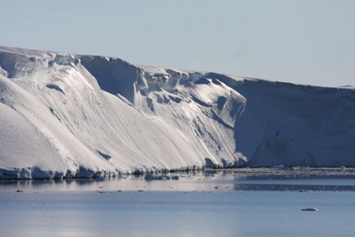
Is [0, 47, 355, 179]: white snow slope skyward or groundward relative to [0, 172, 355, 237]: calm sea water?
skyward

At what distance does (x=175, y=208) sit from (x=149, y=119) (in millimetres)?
34019

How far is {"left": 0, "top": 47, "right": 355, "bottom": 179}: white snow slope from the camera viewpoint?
55469 mm

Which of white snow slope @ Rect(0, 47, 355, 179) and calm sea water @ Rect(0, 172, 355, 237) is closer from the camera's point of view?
calm sea water @ Rect(0, 172, 355, 237)

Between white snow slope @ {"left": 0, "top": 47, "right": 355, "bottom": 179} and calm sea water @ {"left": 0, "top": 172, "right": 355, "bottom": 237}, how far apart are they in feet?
10.7

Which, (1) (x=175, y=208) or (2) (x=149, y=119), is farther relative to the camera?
(2) (x=149, y=119)

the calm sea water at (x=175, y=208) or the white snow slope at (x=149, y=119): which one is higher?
the white snow slope at (x=149, y=119)

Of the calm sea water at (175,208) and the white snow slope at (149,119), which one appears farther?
the white snow slope at (149,119)

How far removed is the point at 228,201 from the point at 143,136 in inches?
1069

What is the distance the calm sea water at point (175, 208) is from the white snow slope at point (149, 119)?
10.7 feet

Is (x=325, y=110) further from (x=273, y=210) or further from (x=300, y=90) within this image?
(x=273, y=210)

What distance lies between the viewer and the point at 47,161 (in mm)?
Result: 53031

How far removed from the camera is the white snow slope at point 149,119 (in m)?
55.5

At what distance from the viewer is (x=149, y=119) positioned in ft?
238

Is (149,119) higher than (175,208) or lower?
higher
